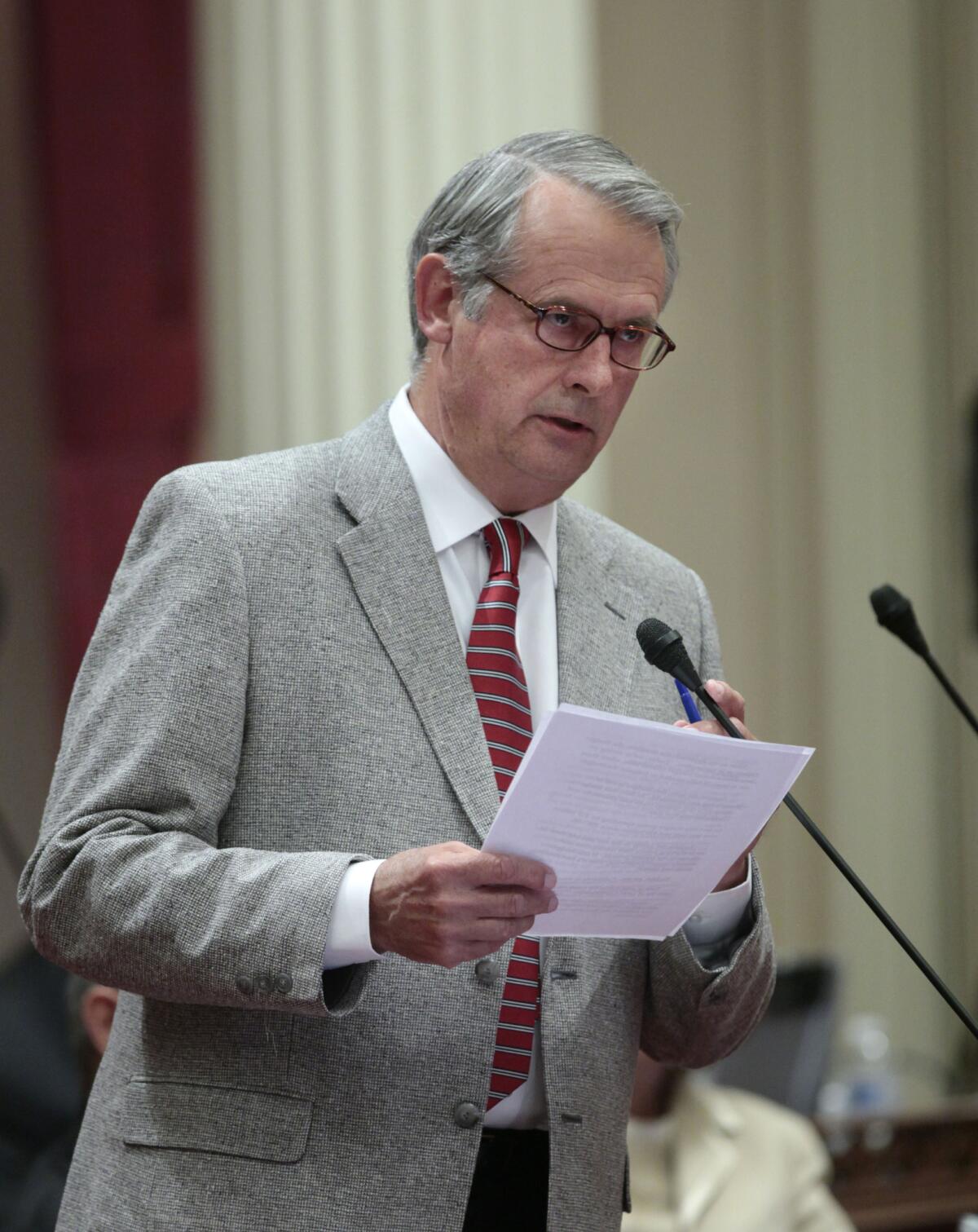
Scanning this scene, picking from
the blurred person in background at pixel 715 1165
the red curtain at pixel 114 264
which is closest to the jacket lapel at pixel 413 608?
the blurred person in background at pixel 715 1165

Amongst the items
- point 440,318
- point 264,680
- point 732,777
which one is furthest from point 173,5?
point 732,777

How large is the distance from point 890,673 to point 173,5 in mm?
2842

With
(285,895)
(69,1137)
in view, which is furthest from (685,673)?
(69,1137)

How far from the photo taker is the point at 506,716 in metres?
1.69

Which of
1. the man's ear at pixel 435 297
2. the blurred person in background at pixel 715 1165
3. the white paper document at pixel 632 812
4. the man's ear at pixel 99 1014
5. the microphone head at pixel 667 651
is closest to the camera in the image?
the white paper document at pixel 632 812

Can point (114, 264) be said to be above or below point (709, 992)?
above

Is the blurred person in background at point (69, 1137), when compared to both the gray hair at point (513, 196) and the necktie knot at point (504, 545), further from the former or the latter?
the gray hair at point (513, 196)

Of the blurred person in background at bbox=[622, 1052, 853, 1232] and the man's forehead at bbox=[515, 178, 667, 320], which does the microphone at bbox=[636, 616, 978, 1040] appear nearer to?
the man's forehead at bbox=[515, 178, 667, 320]

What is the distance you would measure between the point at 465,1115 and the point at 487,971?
14 centimetres

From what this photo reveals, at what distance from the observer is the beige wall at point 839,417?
16.0 ft

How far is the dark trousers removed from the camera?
162cm

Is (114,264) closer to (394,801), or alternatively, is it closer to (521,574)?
(521,574)

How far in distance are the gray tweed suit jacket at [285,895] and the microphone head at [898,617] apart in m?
0.34

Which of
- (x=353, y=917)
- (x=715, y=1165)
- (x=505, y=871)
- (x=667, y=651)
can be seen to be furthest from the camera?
(x=715, y=1165)
